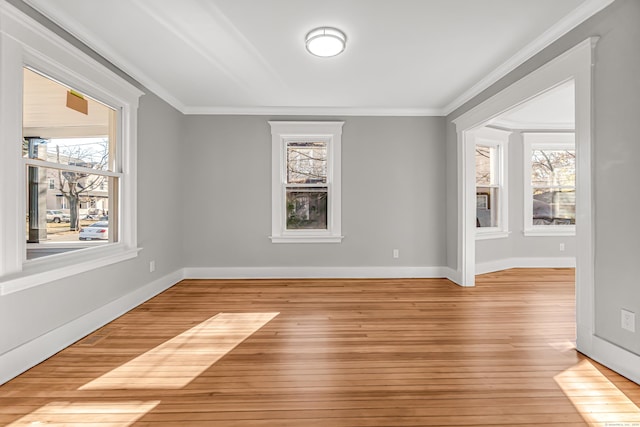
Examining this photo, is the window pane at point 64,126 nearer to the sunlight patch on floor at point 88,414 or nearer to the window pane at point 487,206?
the sunlight patch on floor at point 88,414

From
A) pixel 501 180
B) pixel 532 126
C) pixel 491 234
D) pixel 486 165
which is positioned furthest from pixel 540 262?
pixel 532 126

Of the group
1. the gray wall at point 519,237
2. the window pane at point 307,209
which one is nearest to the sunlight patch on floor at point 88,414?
the window pane at point 307,209

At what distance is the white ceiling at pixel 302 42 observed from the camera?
2289mm

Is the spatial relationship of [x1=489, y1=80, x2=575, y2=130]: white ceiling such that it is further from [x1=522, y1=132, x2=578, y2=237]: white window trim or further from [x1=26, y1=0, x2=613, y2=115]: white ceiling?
[x1=26, y1=0, x2=613, y2=115]: white ceiling

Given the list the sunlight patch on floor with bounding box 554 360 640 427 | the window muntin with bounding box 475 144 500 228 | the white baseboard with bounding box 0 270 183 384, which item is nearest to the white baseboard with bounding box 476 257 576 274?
the window muntin with bounding box 475 144 500 228

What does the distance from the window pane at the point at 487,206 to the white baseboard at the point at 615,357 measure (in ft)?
10.4

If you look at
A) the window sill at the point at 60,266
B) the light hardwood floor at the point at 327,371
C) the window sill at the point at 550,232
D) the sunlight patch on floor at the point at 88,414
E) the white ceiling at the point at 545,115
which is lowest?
the sunlight patch on floor at the point at 88,414

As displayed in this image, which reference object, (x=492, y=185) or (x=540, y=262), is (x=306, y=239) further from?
(x=540, y=262)

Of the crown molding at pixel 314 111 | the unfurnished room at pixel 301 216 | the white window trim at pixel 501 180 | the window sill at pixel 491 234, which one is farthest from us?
the white window trim at pixel 501 180

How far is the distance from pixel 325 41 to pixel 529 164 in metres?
4.57

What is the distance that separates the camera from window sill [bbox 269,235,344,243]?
4.75 m

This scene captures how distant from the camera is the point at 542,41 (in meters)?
2.68

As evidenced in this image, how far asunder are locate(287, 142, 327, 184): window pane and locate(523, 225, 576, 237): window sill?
12.2 ft

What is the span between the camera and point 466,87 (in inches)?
151
